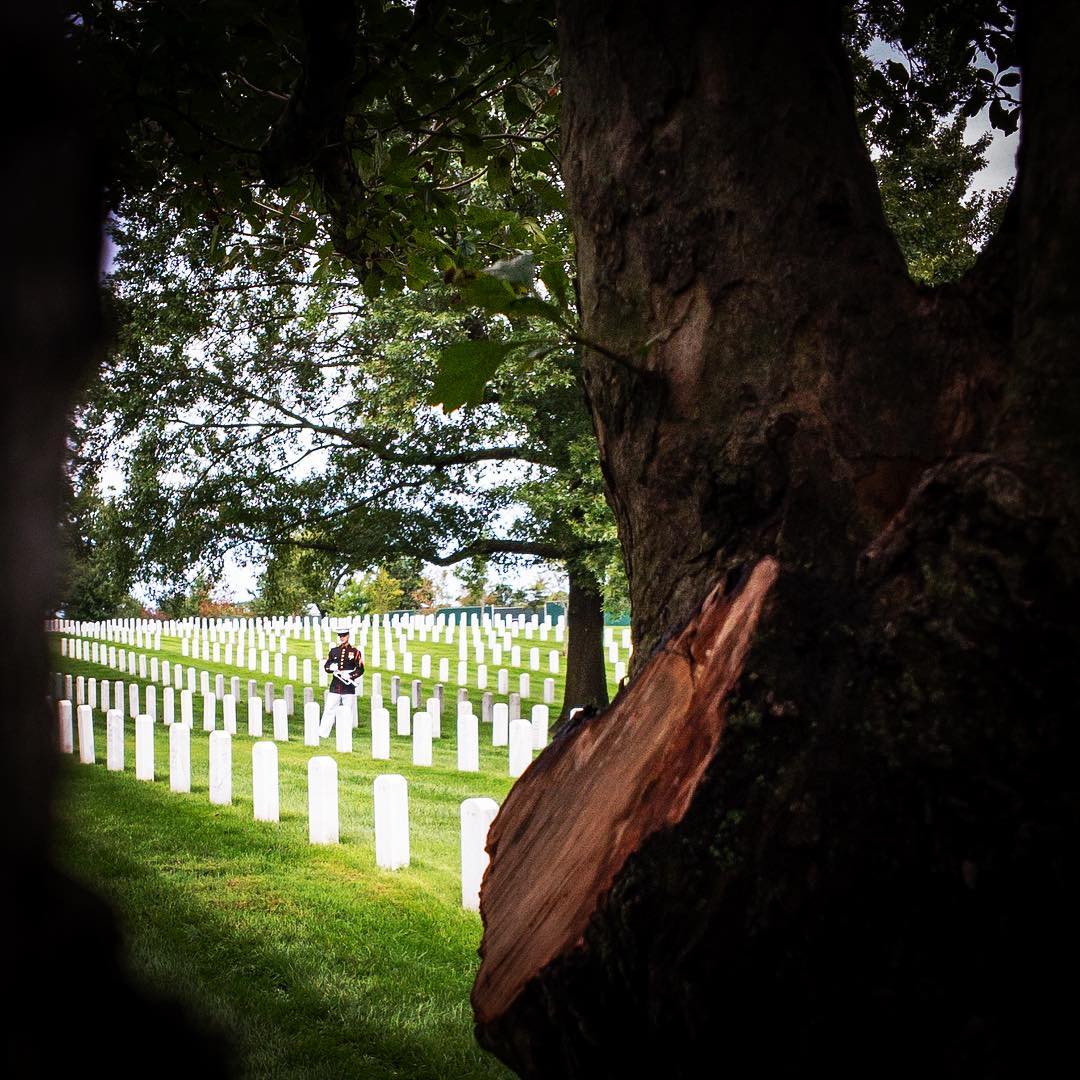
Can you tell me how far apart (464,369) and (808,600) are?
1.81 feet

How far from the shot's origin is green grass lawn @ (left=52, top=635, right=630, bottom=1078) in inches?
154

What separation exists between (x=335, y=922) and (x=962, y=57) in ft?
16.4

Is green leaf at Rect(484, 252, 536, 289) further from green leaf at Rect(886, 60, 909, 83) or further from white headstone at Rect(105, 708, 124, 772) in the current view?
white headstone at Rect(105, 708, 124, 772)

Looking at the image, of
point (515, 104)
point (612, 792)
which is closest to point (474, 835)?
point (515, 104)

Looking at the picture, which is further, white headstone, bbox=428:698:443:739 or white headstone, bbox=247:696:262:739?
white headstone, bbox=247:696:262:739

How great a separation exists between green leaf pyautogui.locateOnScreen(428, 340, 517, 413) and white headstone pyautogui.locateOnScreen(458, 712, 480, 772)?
10.4 m

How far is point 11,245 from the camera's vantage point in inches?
13.6

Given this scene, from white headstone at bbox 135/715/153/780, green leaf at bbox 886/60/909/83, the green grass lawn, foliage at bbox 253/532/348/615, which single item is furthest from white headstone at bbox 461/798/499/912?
foliage at bbox 253/532/348/615

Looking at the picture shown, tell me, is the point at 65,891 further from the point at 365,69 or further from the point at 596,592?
the point at 596,592

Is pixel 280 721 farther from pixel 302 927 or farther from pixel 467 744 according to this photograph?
pixel 302 927

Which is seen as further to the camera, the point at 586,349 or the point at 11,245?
the point at 586,349

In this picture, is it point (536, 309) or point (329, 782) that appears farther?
point (329, 782)

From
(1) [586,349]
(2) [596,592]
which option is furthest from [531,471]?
(1) [586,349]

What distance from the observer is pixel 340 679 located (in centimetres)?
1441
